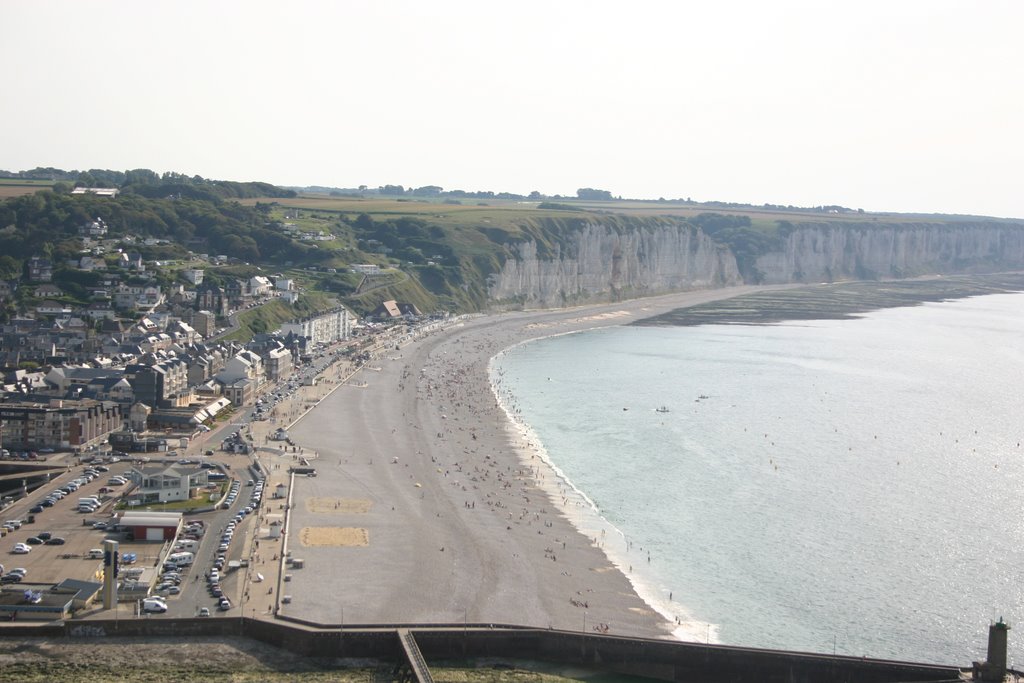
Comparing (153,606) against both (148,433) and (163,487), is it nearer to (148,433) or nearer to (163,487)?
(163,487)

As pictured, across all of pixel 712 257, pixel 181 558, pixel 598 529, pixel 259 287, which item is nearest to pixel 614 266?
pixel 712 257

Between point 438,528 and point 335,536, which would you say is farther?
point 438,528

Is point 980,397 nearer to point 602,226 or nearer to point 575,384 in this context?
point 575,384

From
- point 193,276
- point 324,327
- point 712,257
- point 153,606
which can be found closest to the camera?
point 153,606

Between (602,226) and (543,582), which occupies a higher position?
(602,226)

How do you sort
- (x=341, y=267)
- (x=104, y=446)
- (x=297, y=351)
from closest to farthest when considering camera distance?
(x=104, y=446) → (x=297, y=351) → (x=341, y=267)

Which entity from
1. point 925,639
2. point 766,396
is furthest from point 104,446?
point 766,396
